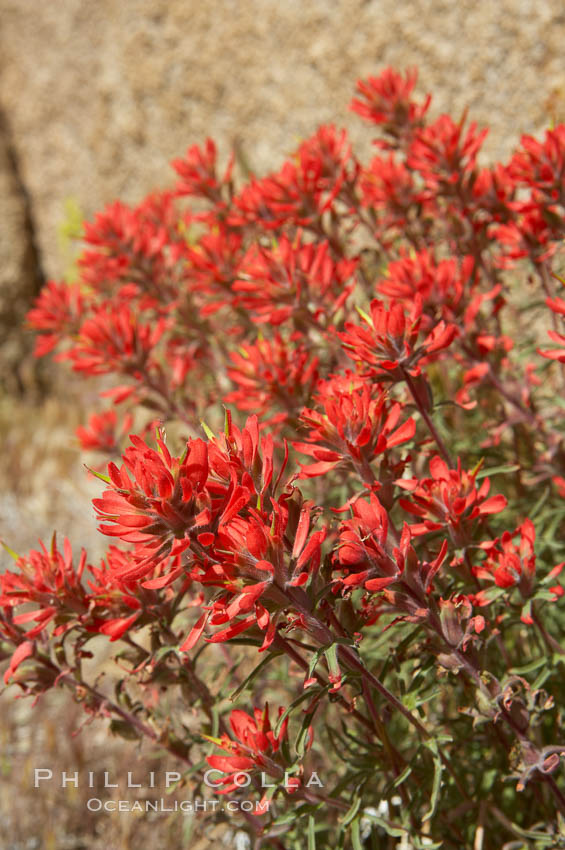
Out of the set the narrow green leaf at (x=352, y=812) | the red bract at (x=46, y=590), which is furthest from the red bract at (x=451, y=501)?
the red bract at (x=46, y=590)

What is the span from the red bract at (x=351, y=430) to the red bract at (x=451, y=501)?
2.7 inches

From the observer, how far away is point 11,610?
1.23m

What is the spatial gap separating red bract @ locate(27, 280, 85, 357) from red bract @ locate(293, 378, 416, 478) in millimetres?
1328

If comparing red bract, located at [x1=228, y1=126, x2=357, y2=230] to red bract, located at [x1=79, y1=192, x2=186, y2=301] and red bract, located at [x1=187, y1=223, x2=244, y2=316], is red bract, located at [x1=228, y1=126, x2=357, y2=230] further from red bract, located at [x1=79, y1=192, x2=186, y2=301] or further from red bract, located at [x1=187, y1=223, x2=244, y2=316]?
red bract, located at [x1=79, y1=192, x2=186, y2=301]

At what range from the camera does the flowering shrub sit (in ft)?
3.04

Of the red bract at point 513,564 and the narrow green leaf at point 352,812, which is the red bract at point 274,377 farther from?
the narrow green leaf at point 352,812

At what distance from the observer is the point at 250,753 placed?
109 centimetres

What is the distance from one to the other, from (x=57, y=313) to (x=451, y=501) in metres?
1.50

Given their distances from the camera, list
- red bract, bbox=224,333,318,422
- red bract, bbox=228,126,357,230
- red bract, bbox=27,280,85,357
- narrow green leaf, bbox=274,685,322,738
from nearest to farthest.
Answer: narrow green leaf, bbox=274,685,322,738 → red bract, bbox=224,333,318,422 → red bract, bbox=228,126,357,230 → red bract, bbox=27,280,85,357

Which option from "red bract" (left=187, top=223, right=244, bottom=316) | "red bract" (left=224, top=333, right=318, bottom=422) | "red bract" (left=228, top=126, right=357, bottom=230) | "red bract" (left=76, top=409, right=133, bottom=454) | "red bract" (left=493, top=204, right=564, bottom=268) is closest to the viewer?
"red bract" (left=224, top=333, right=318, bottom=422)

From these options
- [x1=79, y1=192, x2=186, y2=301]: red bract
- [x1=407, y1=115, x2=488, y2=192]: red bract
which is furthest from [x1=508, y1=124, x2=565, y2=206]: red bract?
[x1=79, y1=192, x2=186, y2=301]: red bract

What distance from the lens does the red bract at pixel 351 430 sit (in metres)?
1.04

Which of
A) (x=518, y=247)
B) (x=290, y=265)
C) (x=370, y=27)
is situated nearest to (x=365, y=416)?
(x=290, y=265)

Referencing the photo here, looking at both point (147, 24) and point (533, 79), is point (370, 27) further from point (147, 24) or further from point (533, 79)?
point (147, 24)
